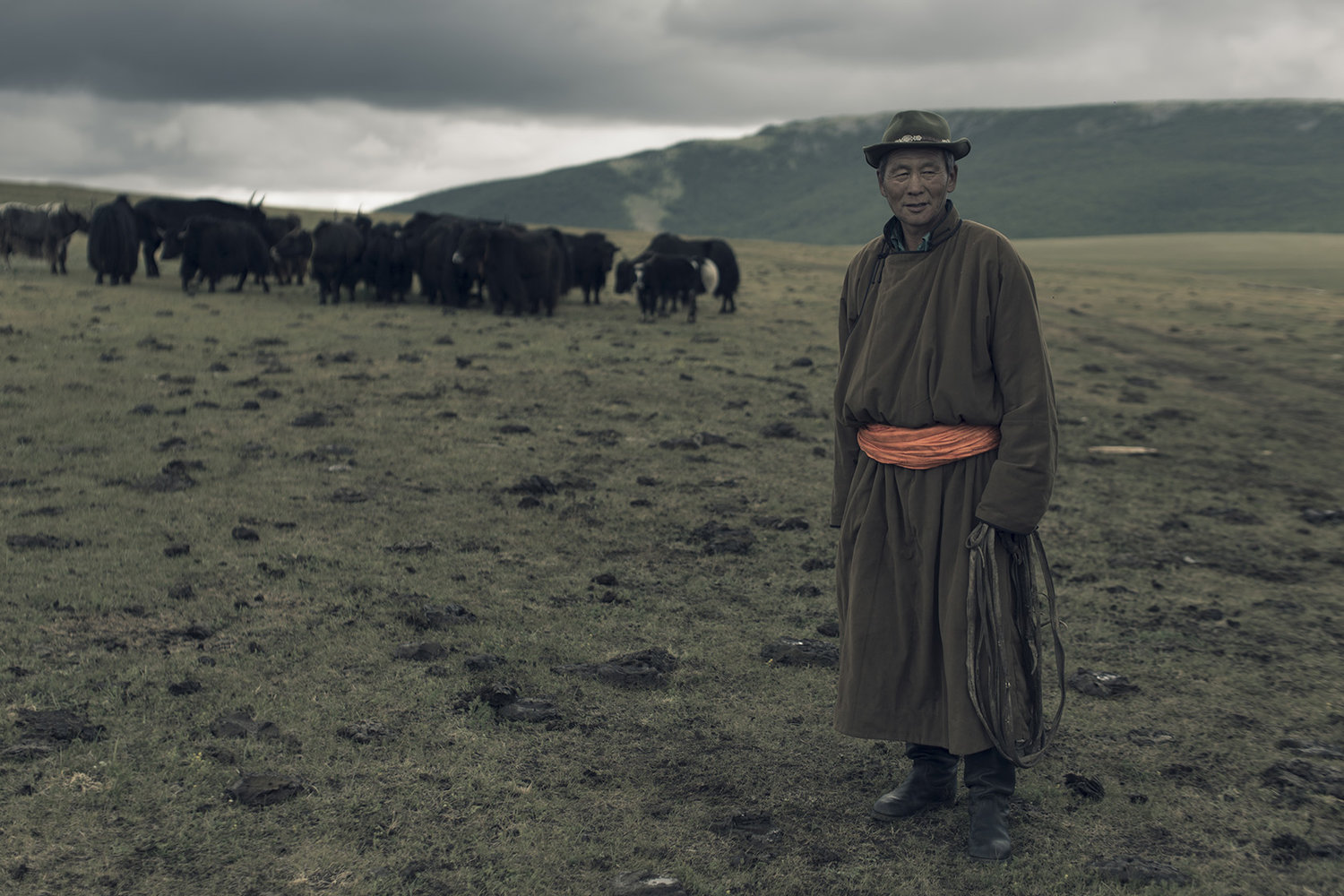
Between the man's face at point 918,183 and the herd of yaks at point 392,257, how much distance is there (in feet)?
46.7

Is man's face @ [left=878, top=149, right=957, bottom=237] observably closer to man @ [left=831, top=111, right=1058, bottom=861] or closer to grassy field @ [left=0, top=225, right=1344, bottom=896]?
man @ [left=831, top=111, right=1058, bottom=861]

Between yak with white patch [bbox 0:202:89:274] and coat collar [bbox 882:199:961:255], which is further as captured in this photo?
yak with white patch [bbox 0:202:89:274]

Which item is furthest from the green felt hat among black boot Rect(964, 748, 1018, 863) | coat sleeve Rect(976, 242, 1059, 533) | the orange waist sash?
black boot Rect(964, 748, 1018, 863)

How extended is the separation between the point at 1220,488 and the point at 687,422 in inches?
177

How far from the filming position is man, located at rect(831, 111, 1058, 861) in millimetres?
3227

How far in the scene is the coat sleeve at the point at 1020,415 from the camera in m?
3.19

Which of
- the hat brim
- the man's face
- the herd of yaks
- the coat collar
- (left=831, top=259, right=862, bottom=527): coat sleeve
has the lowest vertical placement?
(left=831, top=259, right=862, bottom=527): coat sleeve

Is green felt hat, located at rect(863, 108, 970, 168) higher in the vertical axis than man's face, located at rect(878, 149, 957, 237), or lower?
higher

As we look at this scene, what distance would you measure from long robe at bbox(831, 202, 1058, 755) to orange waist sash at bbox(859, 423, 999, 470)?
0.03m

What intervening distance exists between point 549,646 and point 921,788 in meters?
1.90

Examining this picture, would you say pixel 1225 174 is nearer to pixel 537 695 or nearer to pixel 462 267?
pixel 462 267

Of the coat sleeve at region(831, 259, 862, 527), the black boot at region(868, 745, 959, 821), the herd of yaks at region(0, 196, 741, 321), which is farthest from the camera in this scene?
the herd of yaks at region(0, 196, 741, 321)

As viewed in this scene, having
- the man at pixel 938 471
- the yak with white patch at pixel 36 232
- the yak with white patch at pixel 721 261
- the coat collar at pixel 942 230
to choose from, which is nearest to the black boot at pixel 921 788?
the man at pixel 938 471

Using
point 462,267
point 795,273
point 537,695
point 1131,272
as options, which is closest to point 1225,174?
point 1131,272
